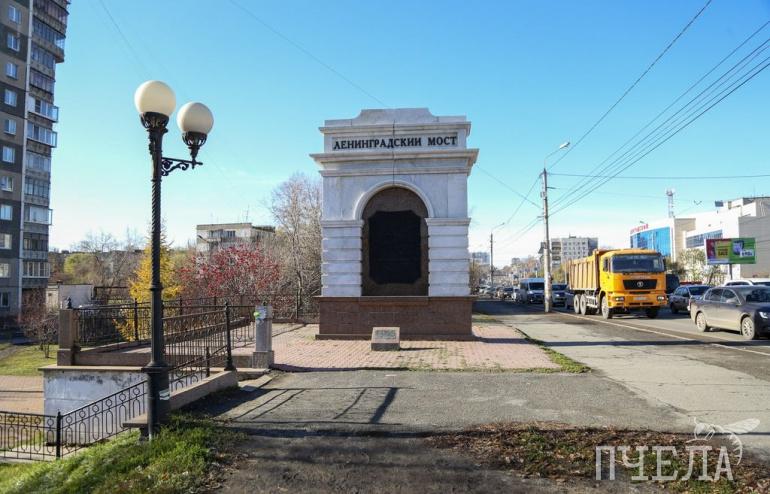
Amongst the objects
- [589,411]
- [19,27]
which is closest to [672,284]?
[589,411]

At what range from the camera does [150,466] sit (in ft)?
17.6

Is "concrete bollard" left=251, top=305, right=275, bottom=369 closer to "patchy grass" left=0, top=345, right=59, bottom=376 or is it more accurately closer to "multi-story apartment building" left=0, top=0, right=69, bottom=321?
"patchy grass" left=0, top=345, right=59, bottom=376

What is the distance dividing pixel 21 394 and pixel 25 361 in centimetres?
1164

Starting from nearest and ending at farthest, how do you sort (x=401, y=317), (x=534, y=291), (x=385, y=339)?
(x=385, y=339) → (x=401, y=317) → (x=534, y=291)

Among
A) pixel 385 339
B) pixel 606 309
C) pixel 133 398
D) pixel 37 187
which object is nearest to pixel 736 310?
pixel 606 309

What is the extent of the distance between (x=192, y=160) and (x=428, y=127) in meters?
10.9

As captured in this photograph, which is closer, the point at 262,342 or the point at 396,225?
the point at 262,342

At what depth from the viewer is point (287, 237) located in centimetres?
3591

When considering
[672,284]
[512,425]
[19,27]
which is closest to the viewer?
[512,425]

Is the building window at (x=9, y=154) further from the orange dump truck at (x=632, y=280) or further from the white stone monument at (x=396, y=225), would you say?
the orange dump truck at (x=632, y=280)

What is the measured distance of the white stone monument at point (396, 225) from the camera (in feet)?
55.4

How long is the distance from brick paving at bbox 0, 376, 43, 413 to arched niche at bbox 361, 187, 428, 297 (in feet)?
38.5

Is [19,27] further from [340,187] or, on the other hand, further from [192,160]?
[192,160]

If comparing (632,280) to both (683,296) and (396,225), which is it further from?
(396,225)
